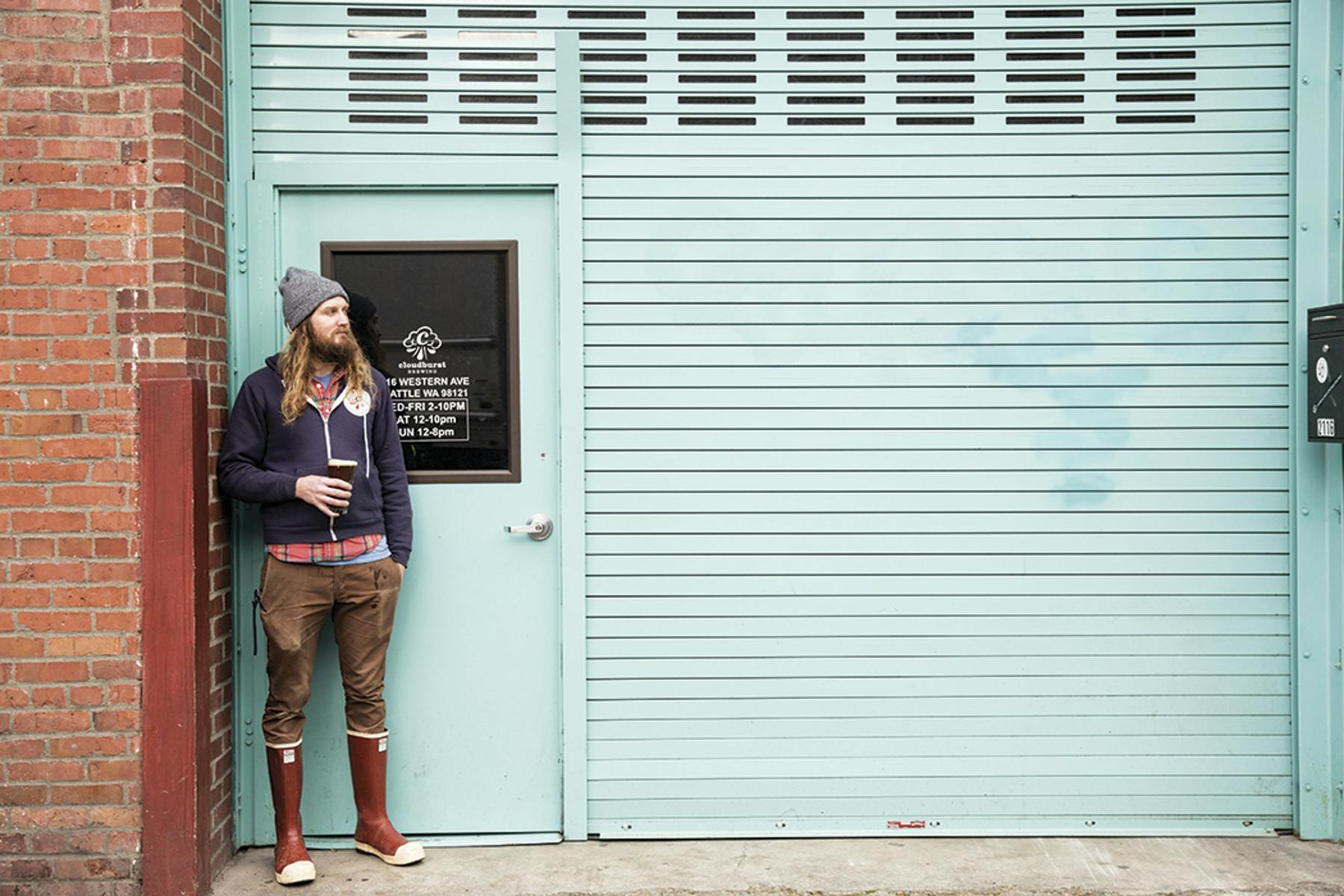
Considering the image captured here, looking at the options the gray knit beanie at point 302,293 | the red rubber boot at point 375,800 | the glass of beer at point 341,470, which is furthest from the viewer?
the red rubber boot at point 375,800

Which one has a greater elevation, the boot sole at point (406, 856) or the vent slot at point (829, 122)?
the vent slot at point (829, 122)

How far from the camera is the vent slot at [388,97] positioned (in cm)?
484

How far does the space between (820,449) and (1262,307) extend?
1853 mm

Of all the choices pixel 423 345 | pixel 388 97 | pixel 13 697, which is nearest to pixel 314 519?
pixel 423 345

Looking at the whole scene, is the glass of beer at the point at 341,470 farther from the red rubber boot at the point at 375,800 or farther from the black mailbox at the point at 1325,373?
the black mailbox at the point at 1325,373

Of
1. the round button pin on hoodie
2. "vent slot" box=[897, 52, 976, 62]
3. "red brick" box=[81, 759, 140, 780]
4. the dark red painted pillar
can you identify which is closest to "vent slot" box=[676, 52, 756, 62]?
"vent slot" box=[897, 52, 976, 62]

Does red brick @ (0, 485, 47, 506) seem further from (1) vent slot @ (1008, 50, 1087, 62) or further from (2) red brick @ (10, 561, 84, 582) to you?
(1) vent slot @ (1008, 50, 1087, 62)

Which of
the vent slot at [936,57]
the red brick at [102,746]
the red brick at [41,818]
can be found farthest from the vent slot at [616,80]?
the red brick at [41,818]

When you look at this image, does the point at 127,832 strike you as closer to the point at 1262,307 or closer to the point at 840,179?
the point at 840,179

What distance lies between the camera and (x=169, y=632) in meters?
4.30

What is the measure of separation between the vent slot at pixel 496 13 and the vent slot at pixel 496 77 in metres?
0.22

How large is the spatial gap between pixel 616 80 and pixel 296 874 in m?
3.22

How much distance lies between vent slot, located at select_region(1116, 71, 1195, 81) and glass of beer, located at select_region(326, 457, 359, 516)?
3.32 m

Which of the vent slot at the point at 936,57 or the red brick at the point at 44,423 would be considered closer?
the red brick at the point at 44,423
